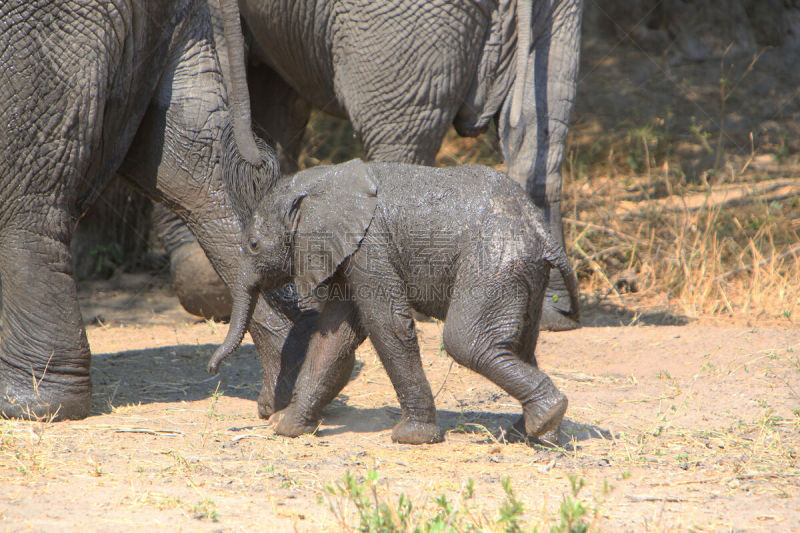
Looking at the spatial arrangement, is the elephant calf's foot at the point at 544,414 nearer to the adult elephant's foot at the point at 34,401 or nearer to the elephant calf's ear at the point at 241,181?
the elephant calf's ear at the point at 241,181

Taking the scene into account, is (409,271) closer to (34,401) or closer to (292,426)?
(292,426)

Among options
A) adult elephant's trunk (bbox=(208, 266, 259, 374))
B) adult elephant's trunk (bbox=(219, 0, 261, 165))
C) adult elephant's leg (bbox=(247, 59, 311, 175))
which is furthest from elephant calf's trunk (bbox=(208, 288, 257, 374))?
adult elephant's leg (bbox=(247, 59, 311, 175))

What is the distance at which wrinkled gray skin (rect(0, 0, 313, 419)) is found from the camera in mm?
3863

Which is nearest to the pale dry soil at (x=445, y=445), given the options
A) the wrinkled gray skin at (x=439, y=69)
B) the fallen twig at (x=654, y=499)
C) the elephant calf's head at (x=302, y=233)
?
the fallen twig at (x=654, y=499)

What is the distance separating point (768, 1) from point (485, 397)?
6.50 meters

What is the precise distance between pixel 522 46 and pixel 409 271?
6.52ft

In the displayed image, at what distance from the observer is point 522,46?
5.16 meters

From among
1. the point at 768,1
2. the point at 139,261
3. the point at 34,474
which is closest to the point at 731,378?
the point at 34,474

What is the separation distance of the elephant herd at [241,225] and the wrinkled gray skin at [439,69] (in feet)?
2.79

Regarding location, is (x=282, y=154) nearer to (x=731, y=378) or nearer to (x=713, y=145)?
(x=731, y=378)

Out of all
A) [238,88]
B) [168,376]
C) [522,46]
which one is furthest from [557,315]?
[238,88]

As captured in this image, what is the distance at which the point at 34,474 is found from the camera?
130 inches

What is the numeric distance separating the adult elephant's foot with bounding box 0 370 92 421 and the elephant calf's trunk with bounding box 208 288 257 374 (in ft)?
2.29

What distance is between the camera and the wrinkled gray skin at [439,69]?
5.15m
